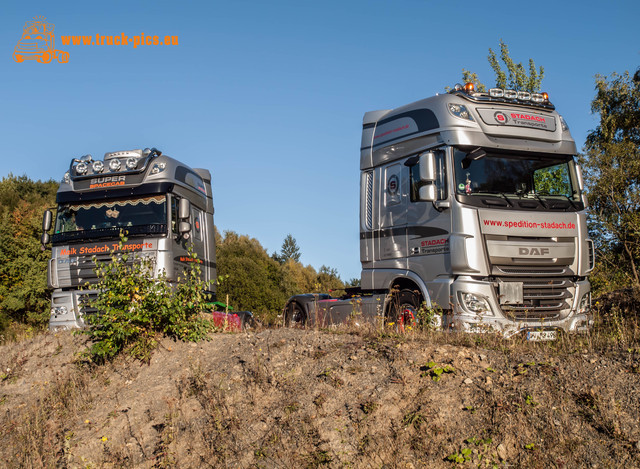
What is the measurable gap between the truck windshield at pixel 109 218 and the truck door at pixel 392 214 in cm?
472

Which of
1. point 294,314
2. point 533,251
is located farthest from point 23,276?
point 533,251

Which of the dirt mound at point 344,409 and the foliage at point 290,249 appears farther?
the foliage at point 290,249

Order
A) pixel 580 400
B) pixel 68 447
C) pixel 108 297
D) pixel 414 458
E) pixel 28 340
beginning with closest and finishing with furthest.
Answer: pixel 414 458
pixel 580 400
pixel 68 447
pixel 108 297
pixel 28 340

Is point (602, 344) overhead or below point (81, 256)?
below

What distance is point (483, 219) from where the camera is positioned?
8922 mm

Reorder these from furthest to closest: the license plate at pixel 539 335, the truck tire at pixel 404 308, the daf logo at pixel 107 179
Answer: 1. the daf logo at pixel 107 179
2. the truck tire at pixel 404 308
3. the license plate at pixel 539 335

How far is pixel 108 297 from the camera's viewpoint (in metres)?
8.14

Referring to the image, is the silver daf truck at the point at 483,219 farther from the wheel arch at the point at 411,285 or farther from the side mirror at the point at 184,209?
the side mirror at the point at 184,209

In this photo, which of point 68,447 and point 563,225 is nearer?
point 68,447

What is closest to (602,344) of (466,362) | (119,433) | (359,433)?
(466,362)

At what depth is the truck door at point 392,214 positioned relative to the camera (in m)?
10.1

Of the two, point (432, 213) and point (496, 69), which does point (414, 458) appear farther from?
point (496, 69)

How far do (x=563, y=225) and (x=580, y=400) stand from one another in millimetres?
4515

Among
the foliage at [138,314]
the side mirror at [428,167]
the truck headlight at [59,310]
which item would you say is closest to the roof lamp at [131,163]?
the truck headlight at [59,310]
